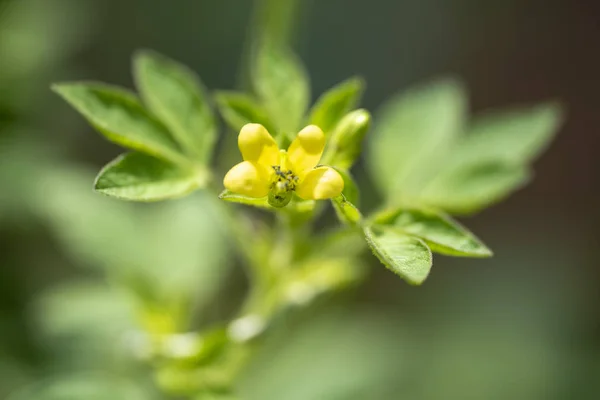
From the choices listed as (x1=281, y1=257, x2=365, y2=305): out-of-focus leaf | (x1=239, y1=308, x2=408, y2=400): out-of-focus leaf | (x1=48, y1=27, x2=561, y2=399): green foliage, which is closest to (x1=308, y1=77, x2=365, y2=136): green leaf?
(x1=48, y1=27, x2=561, y2=399): green foliage

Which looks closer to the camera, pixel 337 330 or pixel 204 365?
pixel 204 365

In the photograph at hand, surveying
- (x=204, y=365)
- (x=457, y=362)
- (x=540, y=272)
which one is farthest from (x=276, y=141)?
(x=540, y=272)

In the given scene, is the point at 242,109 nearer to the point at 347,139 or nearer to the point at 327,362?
the point at 347,139

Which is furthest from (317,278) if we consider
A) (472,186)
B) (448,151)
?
(448,151)

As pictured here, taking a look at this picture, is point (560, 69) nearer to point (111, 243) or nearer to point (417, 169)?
point (417, 169)

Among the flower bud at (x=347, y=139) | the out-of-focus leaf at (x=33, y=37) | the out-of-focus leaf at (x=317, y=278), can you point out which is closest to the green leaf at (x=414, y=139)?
the out-of-focus leaf at (x=317, y=278)

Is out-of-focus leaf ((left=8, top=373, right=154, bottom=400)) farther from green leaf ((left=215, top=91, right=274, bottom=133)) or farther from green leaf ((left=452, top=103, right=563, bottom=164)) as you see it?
green leaf ((left=452, top=103, right=563, bottom=164))
